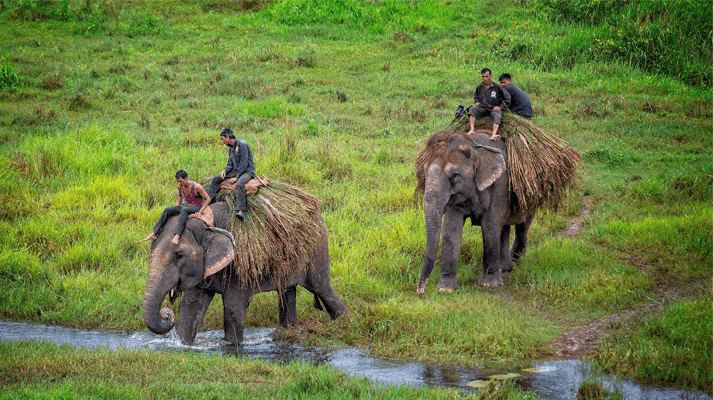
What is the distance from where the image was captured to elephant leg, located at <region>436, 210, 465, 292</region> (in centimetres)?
1022

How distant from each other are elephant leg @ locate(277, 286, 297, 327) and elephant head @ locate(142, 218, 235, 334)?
4.34 feet

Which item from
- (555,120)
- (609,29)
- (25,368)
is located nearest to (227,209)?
(25,368)

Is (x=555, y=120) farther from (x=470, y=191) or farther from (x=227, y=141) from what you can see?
(x=227, y=141)

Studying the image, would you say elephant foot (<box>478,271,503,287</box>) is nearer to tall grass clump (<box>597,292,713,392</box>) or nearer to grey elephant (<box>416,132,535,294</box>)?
grey elephant (<box>416,132,535,294</box>)

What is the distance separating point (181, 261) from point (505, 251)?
542 cm

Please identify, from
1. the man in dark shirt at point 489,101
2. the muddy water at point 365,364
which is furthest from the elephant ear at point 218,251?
the man in dark shirt at point 489,101

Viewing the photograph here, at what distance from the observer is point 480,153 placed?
10328 millimetres

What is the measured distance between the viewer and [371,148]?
606 inches

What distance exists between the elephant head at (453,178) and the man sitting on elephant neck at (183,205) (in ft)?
10.6

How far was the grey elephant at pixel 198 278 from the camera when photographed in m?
7.73

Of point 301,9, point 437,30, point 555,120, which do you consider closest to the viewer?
point 555,120

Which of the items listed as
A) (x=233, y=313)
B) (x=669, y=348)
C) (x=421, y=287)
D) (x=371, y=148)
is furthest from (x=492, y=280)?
(x=371, y=148)

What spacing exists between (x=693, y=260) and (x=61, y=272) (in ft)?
30.0

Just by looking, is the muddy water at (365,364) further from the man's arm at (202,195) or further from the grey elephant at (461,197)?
the grey elephant at (461,197)
